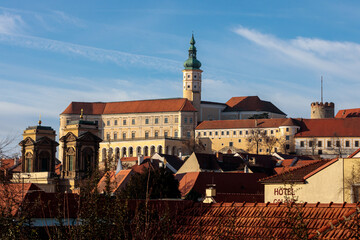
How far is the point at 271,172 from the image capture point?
76500 millimetres

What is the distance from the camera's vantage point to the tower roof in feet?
542

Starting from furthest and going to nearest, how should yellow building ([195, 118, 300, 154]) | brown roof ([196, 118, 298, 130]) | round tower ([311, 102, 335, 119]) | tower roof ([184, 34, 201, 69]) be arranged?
tower roof ([184, 34, 201, 69]), round tower ([311, 102, 335, 119]), brown roof ([196, 118, 298, 130]), yellow building ([195, 118, 300, 154])

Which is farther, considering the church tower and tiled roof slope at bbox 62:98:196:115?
the church tower

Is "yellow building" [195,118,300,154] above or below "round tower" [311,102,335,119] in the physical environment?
below

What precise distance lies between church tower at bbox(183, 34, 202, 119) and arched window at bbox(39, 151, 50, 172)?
3606 inches

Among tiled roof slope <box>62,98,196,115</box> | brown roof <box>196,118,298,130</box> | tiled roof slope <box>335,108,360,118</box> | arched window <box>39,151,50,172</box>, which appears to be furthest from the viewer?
tiled roof slope <box>335,108,360,118</box>

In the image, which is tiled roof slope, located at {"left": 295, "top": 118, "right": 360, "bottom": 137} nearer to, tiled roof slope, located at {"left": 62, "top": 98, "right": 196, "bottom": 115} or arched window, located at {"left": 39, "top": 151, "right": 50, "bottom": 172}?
tiled roof slope, located at {"left": 62, "top": 98, "right": 196, "bottom": 115}

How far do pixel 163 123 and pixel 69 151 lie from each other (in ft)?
280

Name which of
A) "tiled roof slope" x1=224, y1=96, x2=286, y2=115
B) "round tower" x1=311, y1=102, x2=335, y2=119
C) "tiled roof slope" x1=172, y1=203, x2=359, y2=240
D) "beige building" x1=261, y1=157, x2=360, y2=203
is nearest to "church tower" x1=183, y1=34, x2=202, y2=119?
A: "tiled roof slope" x1=224, y1=96, x2=286, y2=115

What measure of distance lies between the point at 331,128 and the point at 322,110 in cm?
2361

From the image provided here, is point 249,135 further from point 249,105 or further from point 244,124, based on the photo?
point 249,105

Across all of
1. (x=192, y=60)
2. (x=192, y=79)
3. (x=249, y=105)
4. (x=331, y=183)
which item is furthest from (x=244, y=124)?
(x=331, y=183)

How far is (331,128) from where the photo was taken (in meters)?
134

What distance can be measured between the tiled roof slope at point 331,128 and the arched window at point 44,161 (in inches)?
2920
